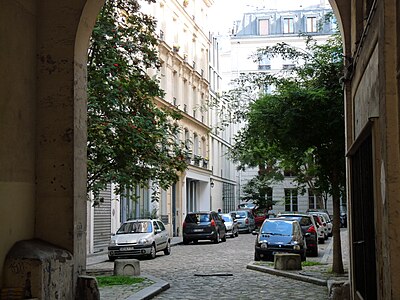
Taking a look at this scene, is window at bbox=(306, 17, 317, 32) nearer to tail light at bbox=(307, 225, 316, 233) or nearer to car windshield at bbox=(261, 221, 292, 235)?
tail light at bbox=(307, 225, 316, 233)

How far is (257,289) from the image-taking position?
48.6 feet

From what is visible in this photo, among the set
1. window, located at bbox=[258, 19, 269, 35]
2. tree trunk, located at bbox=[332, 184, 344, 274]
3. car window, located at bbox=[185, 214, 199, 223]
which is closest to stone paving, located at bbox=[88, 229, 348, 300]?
tree trunk, located at bbox=[332, 184, 344, 274]

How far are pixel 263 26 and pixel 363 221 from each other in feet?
→ 217

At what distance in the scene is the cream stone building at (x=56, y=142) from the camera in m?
8.61

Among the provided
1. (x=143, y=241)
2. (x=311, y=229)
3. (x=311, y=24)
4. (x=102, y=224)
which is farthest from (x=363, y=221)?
(x=311, y=24)

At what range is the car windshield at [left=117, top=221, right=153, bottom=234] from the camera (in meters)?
25.2

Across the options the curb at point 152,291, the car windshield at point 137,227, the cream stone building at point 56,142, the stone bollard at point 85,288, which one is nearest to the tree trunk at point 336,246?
the curb at point 152,291

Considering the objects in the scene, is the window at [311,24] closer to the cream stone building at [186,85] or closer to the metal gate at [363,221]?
the cream stone building at [186,85]

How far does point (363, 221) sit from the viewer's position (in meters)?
8.84

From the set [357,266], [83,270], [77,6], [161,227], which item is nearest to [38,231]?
[83,270]

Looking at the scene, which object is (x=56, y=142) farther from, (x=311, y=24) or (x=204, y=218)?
(x=311, y=24)

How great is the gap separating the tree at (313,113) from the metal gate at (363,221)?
631 cm

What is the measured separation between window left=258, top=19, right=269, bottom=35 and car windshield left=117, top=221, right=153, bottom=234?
50.7 metres

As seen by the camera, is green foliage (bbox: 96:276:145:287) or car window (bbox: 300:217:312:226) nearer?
green foliage (bbox: 96:276:145:287)
